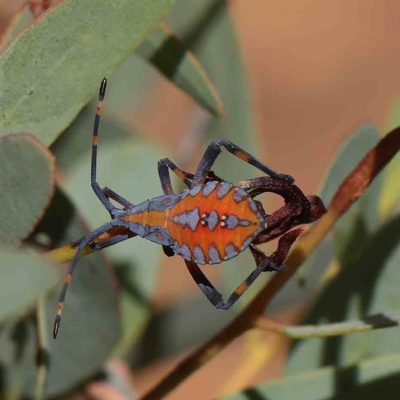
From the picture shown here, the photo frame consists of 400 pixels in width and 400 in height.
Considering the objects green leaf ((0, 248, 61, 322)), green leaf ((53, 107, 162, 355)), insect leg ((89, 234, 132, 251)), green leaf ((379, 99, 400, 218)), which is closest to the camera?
green leaf ((0, 248, 61, 322))

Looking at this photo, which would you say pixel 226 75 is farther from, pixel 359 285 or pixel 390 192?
pixel 359 285

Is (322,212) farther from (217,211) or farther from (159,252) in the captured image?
(159,252)

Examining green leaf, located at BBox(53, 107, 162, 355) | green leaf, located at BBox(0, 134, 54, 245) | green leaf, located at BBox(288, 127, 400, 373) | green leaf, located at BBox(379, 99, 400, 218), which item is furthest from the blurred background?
green leaf, located at BBox(0, 134, 54, 245)

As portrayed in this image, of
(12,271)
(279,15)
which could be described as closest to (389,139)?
(12,271)

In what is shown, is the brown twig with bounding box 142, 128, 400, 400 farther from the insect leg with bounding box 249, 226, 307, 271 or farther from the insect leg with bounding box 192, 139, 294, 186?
the insect leg with bounding box 192, 139, 294, 186

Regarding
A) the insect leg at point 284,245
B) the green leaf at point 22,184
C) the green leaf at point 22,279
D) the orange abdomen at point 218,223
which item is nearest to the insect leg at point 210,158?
the orange abdomen at point 218,223

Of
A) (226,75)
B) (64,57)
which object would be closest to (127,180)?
(226,75)
